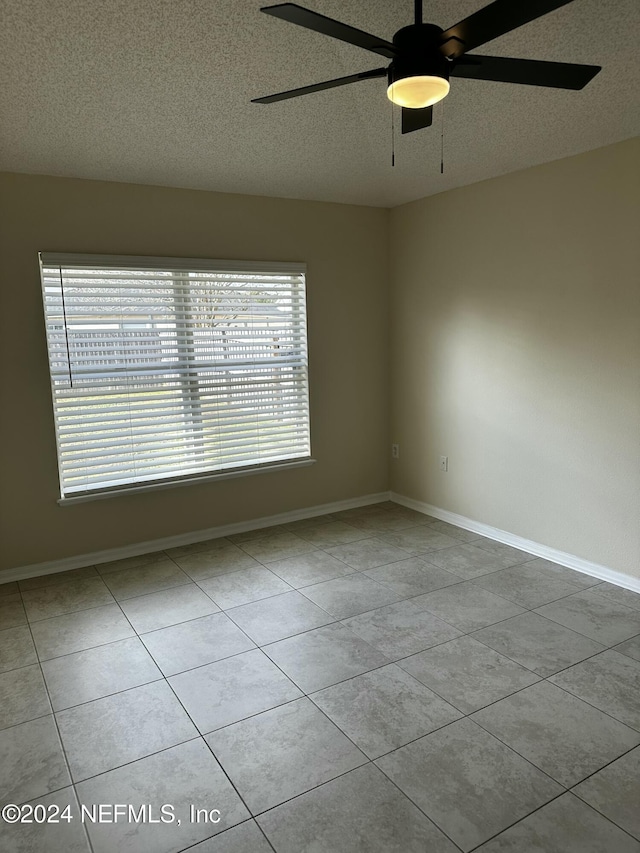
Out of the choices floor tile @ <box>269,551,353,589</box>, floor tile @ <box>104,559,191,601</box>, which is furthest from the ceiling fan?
floor tile @ <box>104,559,191,601</box>

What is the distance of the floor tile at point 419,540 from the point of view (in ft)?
12.8

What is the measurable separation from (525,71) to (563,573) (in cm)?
274

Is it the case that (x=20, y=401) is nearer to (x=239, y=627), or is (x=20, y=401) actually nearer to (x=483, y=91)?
(x=239, y=627)

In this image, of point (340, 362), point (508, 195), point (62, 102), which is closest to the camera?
point (62, 102)

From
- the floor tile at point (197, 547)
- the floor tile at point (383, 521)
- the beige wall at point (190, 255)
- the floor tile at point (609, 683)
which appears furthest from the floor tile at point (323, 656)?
the beige wall at point (190, 255)

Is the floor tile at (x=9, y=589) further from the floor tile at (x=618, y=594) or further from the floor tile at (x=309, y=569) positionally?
the floor tile at (x=618, y=594)

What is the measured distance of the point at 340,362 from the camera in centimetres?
461

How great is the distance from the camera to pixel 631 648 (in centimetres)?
263

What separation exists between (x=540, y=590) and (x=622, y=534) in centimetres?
57

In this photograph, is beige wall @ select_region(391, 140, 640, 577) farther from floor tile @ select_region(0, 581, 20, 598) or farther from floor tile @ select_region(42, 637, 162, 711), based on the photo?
floor tile @ select_region(0, 581, 20, 598)

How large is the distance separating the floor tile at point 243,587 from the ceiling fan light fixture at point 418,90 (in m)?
2.51

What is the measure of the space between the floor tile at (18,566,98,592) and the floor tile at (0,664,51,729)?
3.07ft

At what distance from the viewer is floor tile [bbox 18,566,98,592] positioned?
3475 millimetres

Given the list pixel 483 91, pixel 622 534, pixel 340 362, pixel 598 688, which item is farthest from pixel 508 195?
pixel 598 688
